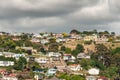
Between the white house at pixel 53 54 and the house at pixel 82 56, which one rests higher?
the white house at pixel 53 54

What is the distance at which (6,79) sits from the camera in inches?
3022

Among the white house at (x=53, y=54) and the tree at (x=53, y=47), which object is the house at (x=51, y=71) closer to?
the white house at (x=53, y=54)

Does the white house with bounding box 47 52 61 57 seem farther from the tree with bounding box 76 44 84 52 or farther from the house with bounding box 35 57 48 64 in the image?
the tree with bounding box 76 44 84 52

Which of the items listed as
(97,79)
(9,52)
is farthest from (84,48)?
(97,79)

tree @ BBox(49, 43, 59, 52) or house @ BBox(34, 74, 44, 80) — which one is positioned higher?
tree @ BBox(49, 43, 59, 52)

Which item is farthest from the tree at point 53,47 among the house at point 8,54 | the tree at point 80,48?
the house at point 8,54

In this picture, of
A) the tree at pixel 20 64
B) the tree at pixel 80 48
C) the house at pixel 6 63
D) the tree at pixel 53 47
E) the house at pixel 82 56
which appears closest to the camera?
the tree at pixel 20 64

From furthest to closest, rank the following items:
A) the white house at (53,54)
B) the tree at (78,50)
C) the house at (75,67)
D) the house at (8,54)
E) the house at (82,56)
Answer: the tree at (78,50) < the house at (82,56) < the white house at (53,54) < the house at (8,54) < the house at (75,67)

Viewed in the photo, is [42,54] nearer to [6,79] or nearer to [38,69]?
[38,69]

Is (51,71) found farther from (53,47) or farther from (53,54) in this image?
(53,47)

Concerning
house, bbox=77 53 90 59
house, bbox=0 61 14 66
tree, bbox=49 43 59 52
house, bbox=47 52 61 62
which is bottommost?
house, bbox=77 53 90 59

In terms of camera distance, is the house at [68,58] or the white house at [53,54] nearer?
the house at [68,58]

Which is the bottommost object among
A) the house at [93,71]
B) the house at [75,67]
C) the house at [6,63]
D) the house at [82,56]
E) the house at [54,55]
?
the house at [93,71]

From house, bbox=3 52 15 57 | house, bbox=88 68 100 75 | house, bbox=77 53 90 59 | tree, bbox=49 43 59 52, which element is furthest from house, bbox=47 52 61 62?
house, bbox=88 68 100 75
